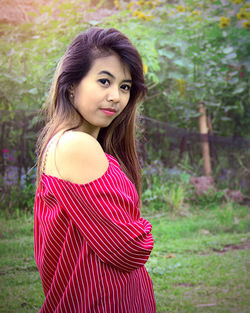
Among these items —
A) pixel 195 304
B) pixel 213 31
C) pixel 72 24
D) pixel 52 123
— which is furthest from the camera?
pixel 213 31

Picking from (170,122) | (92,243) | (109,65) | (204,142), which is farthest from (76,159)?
(170,122)

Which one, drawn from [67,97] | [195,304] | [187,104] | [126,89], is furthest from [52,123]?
[187,104]

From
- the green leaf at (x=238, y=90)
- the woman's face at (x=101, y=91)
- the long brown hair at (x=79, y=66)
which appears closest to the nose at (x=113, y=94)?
the woman's face at (x=101, y=91)

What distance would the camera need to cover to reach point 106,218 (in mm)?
1317

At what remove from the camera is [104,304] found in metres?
1.37

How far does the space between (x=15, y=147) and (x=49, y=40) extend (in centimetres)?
115

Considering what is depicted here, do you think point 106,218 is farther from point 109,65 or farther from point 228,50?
point 228,50

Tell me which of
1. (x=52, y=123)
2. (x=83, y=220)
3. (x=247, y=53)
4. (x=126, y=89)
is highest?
(x=247, y=53)

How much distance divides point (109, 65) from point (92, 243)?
62 cm

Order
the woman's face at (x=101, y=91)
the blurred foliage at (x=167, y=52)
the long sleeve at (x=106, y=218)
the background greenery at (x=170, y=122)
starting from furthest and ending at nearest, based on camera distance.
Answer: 1. the blurred foliage at (x=167, y=52)
2. the background greenery at (x=170, y=122)
3. the woman's face at (x=101, y=91)
4. the long sleeve at (x=106, y=218)

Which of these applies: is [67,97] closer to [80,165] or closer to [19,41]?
[80,165]

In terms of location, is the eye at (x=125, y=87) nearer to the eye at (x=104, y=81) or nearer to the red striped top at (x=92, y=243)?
the eye at (x=104, y=81)

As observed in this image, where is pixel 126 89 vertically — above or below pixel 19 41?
below

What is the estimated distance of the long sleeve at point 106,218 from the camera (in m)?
1.31
